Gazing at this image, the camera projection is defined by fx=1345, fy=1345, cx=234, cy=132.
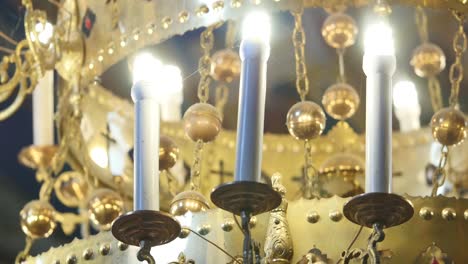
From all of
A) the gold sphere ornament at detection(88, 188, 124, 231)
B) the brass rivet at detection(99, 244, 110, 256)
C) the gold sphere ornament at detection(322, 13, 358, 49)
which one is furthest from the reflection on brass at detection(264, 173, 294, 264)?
the gold sphere ornament at detection(322, 13, 358, 49)

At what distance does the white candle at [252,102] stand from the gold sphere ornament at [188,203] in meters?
0.43

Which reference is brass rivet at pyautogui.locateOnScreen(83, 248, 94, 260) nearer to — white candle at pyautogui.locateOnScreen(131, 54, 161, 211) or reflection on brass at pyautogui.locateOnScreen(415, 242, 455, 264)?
white candle at pyautogui.locateOnScreen(131, 54, 161, 211)

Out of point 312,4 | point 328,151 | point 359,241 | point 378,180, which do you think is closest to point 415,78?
point 328,151

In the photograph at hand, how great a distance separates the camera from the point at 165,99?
3.07 metres

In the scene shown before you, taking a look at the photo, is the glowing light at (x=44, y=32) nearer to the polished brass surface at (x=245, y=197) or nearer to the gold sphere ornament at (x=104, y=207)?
the gold sphere ornament at (x=104, y=207)

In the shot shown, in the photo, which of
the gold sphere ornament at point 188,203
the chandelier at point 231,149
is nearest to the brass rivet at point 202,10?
the chandelier at point 231,149

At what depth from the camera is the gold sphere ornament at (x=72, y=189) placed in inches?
106

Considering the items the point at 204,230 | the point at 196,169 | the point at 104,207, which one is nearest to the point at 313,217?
the point at 204,230

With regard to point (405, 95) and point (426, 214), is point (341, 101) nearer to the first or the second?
point (405, 95)

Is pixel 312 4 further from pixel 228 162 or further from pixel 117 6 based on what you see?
pixel 228 162

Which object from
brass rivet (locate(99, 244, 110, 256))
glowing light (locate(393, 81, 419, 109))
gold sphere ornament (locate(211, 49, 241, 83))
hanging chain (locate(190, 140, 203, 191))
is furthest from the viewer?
glowing light (locate(393, 81, 419, 109))

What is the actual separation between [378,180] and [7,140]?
193cm

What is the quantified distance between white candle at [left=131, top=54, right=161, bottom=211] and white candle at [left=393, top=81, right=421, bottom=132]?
1.59m

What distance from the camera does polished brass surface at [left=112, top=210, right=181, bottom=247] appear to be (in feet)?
4.87
